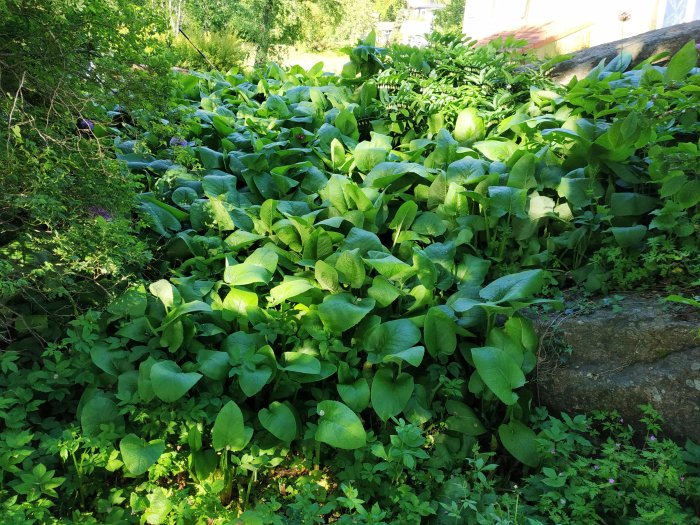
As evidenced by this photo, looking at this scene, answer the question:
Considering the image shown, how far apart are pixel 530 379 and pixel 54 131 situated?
239 centimetres

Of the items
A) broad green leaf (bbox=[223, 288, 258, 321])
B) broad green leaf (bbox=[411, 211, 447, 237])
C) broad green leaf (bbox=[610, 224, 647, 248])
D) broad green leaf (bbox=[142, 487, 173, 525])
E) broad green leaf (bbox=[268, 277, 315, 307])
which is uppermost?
broad green leaf (bbox=[610, 224, 647, 248])

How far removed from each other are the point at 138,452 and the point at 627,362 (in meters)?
2.16

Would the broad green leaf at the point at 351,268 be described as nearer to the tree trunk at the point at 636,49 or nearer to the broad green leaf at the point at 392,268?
the broad green leaf at the point at 392,268

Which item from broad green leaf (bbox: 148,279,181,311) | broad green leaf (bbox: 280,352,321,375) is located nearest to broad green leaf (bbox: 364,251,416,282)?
broad green leaf (bbox: 280,352,321,375)

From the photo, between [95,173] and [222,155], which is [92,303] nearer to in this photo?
[95,173]

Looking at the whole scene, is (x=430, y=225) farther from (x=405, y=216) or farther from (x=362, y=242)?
(x=362, y=242)

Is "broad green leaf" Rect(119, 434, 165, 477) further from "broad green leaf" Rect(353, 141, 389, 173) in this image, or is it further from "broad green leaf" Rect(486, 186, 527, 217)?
"broad green leaf" Rect(353, 141, 389, 173)

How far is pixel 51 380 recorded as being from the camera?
2271 millimetres

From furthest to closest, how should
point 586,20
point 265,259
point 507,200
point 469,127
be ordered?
point 586,20 → point 469,127 → point 507,200 → point 265,259

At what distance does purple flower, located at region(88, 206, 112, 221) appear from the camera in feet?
7.92

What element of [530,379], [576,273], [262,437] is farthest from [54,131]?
[576,273]

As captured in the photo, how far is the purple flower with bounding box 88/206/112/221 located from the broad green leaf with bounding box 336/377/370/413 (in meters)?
1.26

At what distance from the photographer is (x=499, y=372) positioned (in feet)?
7.82

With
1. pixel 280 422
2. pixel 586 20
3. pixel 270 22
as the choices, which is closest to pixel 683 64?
pixel 280 422
